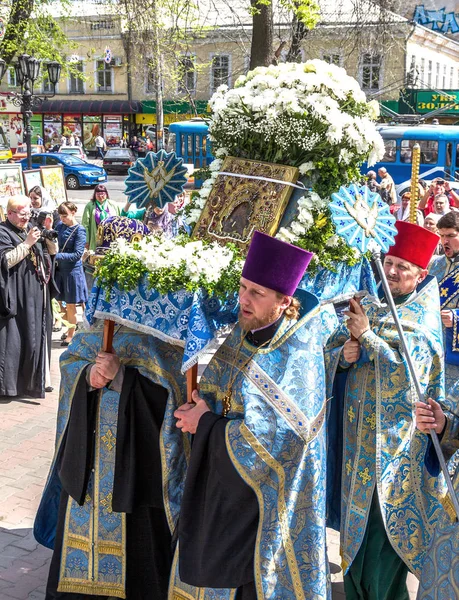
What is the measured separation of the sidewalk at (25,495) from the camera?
4.79 metres

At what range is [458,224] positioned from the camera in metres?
5.72

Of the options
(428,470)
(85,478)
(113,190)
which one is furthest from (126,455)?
(113,190)

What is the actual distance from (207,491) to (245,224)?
1507 millimetres

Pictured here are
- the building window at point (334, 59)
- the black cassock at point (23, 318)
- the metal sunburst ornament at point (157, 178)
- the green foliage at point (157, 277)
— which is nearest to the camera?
the green foliage at point (157, 277)

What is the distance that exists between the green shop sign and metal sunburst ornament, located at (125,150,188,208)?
98.1 feet

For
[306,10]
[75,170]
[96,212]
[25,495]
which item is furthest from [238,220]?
[75,170]

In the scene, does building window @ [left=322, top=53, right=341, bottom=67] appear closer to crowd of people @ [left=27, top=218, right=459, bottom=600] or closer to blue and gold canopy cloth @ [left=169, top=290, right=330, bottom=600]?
crowd of people @ [left=27, top=218, right=459, bottom=600]

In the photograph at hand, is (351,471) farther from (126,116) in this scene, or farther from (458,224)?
(126,116)

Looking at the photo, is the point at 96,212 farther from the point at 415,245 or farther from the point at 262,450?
the point at 262,450

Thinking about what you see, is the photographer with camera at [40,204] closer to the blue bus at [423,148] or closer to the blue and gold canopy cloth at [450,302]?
the blue and gold canopy cloth at [450,302]

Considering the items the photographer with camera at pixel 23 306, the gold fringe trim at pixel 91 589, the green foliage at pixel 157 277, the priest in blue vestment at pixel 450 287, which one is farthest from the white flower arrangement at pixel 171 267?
the photographer with camera at pixel 23 306

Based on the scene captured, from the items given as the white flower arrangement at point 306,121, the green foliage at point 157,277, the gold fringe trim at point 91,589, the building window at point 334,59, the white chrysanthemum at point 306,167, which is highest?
the building window at point 334,59

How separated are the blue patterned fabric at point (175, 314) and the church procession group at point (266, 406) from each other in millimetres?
11

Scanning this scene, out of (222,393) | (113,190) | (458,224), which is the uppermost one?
(458,224)
